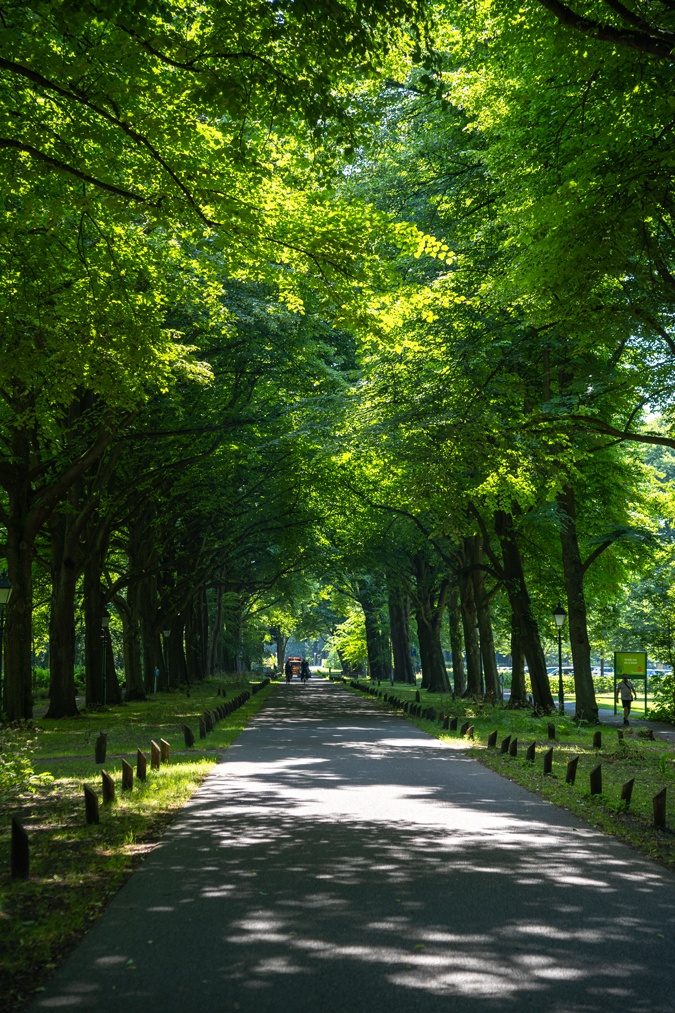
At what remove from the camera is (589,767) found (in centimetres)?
1669

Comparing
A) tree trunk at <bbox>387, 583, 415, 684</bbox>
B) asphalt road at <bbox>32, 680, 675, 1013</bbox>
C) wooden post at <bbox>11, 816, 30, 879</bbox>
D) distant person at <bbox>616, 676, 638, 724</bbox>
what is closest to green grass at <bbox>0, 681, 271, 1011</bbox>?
wooden post at <bbox>11, 816, 30, 879</bbox>

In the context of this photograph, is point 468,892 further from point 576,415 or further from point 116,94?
point 576,415

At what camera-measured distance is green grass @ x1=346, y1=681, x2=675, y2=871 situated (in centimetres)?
1080

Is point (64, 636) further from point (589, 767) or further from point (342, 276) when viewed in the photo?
point (342, 276)

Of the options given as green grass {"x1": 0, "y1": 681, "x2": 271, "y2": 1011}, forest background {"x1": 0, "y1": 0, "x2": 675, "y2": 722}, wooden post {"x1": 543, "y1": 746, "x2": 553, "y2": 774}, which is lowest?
wooden post {"x1": 543, "y1": 746, "x2": 553, "y2": 774}

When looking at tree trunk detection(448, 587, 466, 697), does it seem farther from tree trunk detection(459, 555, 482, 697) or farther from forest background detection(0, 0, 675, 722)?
forest background detection(0, 0, 675, 722)

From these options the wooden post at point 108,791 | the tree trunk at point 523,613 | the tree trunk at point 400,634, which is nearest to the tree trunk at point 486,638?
the tree trunk at point 523,613

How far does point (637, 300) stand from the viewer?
14.1m

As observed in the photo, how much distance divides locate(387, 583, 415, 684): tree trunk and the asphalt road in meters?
40.3

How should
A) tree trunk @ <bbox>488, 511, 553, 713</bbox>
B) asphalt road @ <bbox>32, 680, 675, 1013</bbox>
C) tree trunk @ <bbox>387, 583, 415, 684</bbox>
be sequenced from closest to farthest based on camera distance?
asphalt road @ <bbox>32, 680, 675, 1013</bbox> → tree trunk @ <bbox>488, 511, 553, 713</bbox> → tree trunk @ <bbox>387, 583, 415, 684</bbox>

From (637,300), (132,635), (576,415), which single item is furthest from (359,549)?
(637,300)

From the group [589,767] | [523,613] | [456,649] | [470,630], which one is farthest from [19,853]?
[456,649]

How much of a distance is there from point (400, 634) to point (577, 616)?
3023 centimetres

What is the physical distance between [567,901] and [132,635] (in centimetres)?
3253
